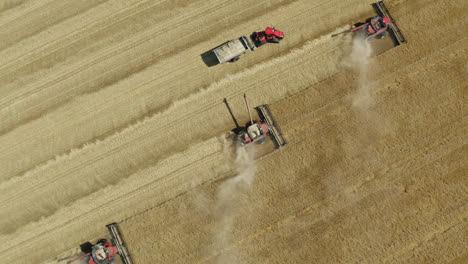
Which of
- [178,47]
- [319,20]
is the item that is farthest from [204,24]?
[319,20]

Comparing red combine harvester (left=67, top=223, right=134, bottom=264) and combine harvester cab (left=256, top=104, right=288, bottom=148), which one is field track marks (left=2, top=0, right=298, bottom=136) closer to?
combine harvester cab (left=256, top=104, right=288, bottom=148)

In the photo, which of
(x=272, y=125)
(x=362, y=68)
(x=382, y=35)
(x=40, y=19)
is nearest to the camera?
(x=272, y=125)

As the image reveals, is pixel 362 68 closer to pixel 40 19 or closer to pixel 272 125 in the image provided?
pixel 272 125

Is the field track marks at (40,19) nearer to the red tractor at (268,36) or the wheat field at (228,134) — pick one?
the wheat field at (228,134)

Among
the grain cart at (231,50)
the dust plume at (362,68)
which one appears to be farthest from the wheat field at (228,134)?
the grain cart at (231,50)

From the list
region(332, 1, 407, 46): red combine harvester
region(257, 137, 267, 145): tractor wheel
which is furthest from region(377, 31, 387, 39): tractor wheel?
region(257, 137, 267, 145): tractor wheel

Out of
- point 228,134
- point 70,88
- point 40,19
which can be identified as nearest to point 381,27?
point 228,134
